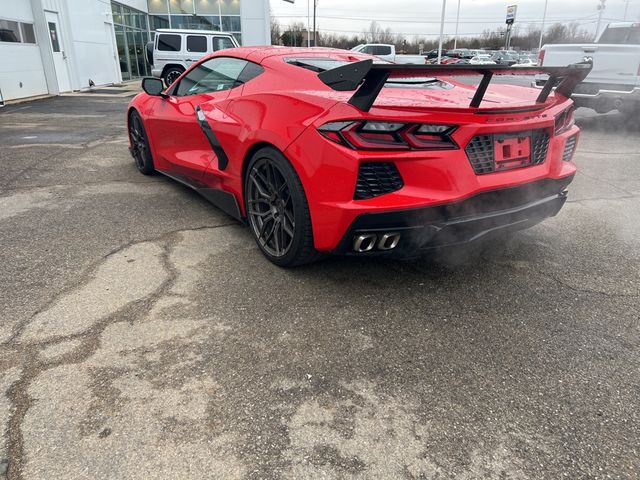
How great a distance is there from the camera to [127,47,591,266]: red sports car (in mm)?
2291

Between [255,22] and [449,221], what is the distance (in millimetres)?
24352

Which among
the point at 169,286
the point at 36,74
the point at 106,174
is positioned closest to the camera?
the point at 169,286

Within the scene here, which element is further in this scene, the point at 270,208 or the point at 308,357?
the point at 270,208

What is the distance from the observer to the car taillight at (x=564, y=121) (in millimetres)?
2842

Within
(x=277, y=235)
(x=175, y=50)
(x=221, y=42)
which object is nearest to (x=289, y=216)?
(x=277, y=235)

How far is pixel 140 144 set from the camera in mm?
5113

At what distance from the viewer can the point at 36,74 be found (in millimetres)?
14172

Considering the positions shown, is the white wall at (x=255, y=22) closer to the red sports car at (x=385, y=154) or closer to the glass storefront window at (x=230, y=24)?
the glass storefront window at (x=230, y=24)

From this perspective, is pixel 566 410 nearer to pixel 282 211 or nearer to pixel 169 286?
pixel 282 211

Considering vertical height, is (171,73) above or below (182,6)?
below

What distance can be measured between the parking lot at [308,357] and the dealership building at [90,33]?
480 inches

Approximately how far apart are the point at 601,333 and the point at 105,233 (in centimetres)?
333

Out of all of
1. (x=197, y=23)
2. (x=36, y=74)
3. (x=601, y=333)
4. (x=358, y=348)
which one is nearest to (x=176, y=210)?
(x=358, y=348)

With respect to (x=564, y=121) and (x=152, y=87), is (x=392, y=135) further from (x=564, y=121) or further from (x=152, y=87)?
(x=152, y=87)
